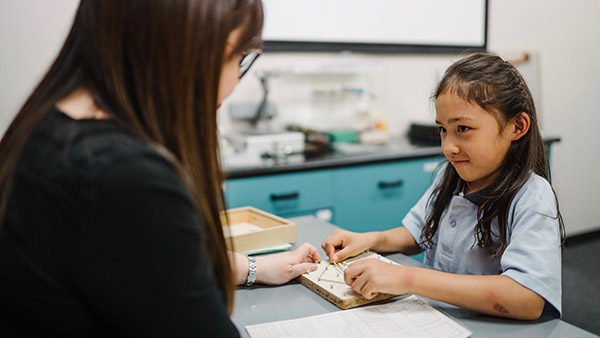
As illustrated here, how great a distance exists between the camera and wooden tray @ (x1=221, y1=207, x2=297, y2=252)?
126 cm

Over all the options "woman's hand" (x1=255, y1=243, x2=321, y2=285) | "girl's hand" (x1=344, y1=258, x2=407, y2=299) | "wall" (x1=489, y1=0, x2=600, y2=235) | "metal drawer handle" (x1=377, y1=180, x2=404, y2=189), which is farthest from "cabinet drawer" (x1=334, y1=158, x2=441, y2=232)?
"wall" (x1=489, y1=0, x2=600, y2=235)

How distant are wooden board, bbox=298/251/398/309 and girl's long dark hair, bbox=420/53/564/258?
276 mm

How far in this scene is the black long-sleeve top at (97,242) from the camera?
513 millimetres

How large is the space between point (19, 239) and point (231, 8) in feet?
1.20

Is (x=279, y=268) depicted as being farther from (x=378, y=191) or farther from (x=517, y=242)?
(x=378, y=191)

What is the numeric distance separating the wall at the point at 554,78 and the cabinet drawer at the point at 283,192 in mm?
647

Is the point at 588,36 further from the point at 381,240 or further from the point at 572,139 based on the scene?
the point at 381,240

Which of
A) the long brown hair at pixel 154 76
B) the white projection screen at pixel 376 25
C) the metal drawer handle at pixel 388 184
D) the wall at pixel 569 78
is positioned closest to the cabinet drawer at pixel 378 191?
the metal drawer handle at pixel 388 184

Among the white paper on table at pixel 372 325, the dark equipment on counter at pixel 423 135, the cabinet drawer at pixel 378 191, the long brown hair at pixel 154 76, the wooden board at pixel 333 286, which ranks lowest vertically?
the cabinet drawer at pixel 378 191

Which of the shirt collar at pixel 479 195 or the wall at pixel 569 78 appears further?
the wall at pixel 569 78

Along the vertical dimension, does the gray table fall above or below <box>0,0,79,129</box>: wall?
below

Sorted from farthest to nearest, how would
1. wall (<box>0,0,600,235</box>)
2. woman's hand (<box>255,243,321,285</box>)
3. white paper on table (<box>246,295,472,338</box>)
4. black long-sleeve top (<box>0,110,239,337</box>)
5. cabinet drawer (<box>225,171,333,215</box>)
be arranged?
wall (<box>0,0,600,235</box>)
cabinet drawer (<box>225,171,333,215</box>)
woman's hand (<box>255,243,321,285</box>)
white paper on table (<box>246,295,472,338</box>)
black long-sleeve top (<box>0,110,239,337</box>)

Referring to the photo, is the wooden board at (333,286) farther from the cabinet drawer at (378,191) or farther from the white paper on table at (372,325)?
the cabinet drawer at (378,191)

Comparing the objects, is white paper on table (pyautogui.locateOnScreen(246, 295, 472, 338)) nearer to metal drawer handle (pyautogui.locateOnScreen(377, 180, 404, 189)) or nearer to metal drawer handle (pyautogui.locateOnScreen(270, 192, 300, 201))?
metal drawer handle (pyautogui.locateOnScreen(270, 192, 300, 201))
